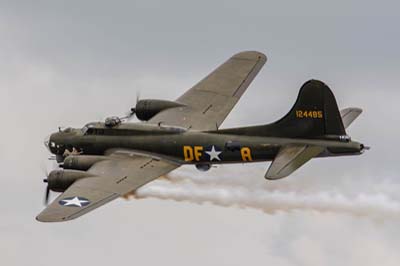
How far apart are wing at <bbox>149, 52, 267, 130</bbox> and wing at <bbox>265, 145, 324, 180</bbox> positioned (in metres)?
7.87

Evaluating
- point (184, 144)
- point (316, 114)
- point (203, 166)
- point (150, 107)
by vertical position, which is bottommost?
point (203, 166)

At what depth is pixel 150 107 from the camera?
288ft

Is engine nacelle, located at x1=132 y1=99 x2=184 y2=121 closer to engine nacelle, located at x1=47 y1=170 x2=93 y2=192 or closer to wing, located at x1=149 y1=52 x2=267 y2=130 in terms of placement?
wing, located at x1=149 y1=52 x2=267 y2=130

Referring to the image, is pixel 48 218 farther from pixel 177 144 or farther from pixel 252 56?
pixel 252 56

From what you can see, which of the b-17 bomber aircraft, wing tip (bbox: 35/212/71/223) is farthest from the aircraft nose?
wing tip (bbox: 35/212/71/223)

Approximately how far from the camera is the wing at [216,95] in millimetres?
85688

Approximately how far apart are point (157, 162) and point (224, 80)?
38.6ft

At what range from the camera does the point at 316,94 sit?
3098 inches

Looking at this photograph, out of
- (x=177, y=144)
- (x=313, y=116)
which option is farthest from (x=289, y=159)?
(x=177, y=144)

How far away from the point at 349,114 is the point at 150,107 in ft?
44.1

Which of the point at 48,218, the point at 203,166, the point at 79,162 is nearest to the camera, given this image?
the point at 48,218

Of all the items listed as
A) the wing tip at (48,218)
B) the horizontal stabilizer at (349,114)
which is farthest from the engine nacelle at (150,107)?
the wing tip at (48,218)

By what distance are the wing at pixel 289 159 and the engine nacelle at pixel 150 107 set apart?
37.9 ft

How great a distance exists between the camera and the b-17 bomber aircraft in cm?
7669
